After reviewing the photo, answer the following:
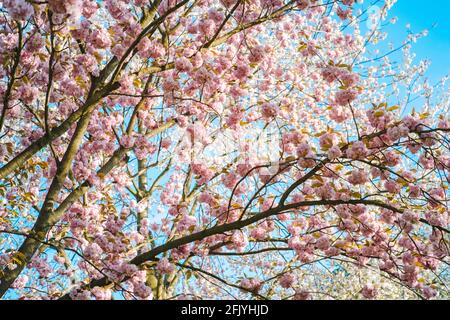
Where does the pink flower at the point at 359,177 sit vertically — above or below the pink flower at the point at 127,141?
below

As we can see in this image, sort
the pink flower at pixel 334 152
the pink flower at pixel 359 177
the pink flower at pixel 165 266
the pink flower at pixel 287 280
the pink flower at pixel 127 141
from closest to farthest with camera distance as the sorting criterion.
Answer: the pink flower at pixel 334 152, the pink flower at pixel 359 177, the pink flower at pixel 165 266, the pink flower at pixel 287 280, the pink flower at pixel 127 141

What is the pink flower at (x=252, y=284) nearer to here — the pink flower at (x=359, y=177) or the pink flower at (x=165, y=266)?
the pink flower at (x=165, y=266)

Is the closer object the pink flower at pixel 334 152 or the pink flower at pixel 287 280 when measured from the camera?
the pink flower at pixel 334 152

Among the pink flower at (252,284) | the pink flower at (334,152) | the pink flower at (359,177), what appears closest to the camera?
the pink flower at (334,152)

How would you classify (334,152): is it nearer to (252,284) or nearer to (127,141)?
(252,284)

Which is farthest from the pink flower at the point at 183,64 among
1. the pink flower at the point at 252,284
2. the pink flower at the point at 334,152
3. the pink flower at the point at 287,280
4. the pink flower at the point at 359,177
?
the pink flower at the point at 287,280

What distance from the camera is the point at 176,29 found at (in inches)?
207

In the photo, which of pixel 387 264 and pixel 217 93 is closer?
pixel 387 264

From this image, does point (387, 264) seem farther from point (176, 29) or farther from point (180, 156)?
point (176, 29)

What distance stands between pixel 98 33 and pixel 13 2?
1.45m

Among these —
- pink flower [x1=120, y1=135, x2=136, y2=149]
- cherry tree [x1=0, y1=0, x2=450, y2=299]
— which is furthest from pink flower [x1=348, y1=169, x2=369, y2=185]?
pink flower [x1=120, y1=135, x2=136, y2=149]

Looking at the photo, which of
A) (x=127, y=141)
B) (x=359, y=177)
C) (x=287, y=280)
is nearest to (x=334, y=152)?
(x=359, y=177)

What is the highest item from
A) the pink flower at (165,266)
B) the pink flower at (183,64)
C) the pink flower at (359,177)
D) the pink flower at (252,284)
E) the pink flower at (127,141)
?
the pink flower at (183,64)
